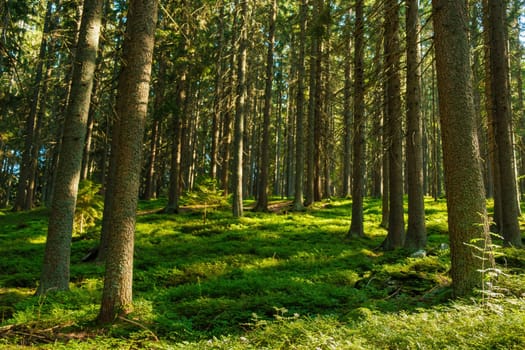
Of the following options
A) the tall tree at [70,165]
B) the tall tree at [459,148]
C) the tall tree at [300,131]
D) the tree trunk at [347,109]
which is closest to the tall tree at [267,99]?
the tall tree at [300,131]

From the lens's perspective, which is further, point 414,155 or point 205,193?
point 205,193

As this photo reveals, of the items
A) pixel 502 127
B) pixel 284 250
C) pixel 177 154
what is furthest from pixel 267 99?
pixel 502 127

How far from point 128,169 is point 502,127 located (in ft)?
31.9

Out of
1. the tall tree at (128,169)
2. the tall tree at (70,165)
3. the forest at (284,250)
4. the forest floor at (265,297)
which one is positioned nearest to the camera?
the forest floor at (265,297)

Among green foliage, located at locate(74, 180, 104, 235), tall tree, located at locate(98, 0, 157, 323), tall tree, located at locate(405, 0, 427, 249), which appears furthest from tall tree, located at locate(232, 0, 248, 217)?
tall tree, located at locate(98, 0, 157, 323)

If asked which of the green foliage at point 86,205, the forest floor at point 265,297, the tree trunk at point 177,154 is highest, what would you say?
the tree trunk at point 177,154

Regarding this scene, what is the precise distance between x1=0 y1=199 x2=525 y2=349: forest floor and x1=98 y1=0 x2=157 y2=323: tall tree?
0.38 metres

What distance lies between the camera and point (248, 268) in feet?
30.1

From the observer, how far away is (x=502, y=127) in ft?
33.2

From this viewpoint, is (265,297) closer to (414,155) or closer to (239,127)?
(414,155)

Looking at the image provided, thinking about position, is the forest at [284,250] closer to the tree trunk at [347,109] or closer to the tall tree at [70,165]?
the tall tree at [70,165]

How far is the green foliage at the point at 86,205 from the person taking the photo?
45.9 ft

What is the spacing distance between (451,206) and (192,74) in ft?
50.2

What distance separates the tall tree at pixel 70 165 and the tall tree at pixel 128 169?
7.72 feet
